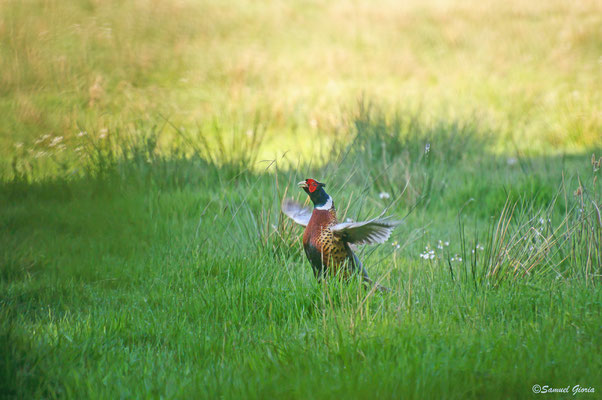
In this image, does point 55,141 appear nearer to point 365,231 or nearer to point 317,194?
point 317,194

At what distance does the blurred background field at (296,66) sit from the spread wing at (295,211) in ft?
6.24

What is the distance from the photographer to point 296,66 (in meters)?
12.5

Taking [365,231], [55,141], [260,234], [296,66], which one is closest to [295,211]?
[260,234]

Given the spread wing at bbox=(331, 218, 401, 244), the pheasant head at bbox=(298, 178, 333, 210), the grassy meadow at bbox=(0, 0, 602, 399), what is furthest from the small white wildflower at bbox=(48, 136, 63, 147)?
the spread wing at bbox=(331, 218, 401, 244)

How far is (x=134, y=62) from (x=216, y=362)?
23.9ft

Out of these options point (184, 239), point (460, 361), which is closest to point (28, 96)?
point (184, 239)

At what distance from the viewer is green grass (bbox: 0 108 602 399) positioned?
236cm

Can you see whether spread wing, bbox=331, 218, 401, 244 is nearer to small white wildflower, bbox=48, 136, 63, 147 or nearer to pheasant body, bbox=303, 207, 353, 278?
pheasant body, bbox=303, 207, 353, 278

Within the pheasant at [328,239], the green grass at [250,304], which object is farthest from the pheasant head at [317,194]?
the green grass at [250,304]

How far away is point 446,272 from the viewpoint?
3.48 meters

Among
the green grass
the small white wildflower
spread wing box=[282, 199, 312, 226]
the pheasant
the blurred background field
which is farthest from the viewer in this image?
the blurred background field

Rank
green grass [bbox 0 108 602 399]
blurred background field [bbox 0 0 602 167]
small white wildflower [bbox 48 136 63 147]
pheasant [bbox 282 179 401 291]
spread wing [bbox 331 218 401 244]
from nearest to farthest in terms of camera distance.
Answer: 1. green grass [bbox 0 108 602 399]
2. spread wing [bbox 331 218 401 244]
3. pheasant [bbox 282 179 401 291]
4. small white wildflower [bbox 48 136 63 147]
5. blurred background field [bbox 0 0 602 167]

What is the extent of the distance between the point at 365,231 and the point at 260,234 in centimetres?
104

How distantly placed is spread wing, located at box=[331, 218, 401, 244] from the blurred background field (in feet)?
8.48
